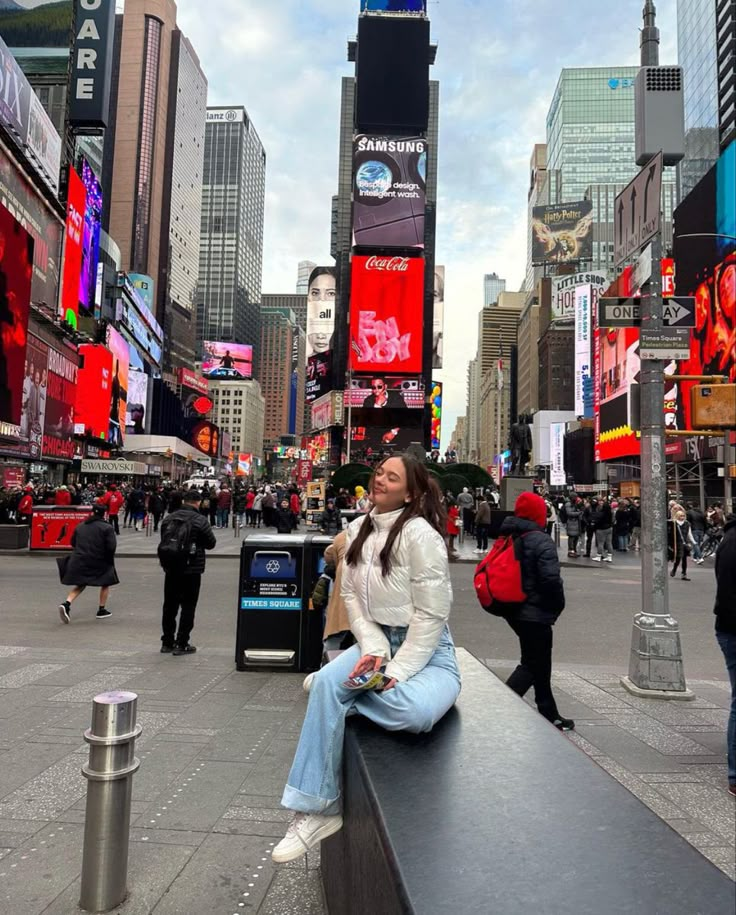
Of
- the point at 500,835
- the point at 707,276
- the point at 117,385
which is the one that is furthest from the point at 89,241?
the point at 500,835

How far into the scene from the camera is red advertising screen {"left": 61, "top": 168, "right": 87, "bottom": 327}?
5197 cm

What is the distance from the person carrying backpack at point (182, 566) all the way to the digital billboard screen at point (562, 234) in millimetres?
152198

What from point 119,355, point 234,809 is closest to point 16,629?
point 234,809

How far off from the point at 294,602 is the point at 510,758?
16.2 ft

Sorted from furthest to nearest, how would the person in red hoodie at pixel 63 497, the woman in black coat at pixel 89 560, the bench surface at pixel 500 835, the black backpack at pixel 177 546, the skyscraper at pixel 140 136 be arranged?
the skyscraper at pixel 140 136
the person in red hoodie at pixel 63 497
the woman in black coat at pixel 89 560
the black backpack at pixel 177 546
the bench surface at pixel 500 835

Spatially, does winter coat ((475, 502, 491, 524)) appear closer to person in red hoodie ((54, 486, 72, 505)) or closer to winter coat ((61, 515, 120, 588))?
person in red hoodie ((54, 486, 72, 505))

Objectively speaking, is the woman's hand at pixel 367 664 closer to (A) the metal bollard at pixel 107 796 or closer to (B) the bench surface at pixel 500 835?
(B) the bench surface at pixel 500 835

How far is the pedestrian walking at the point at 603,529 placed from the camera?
67.0 feet

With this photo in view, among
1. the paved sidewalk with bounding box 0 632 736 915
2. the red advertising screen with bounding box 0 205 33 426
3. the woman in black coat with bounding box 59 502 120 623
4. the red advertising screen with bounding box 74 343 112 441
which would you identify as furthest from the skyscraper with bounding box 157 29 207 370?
the paved sidewalk with bounding box 0 632 736 915

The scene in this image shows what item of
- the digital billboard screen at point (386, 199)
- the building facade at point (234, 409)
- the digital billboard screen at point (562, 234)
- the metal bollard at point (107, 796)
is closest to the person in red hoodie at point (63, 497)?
the metal bollard at point (107, 796)

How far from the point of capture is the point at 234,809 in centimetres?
378

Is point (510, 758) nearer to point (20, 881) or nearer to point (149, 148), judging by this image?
point (20, 881)

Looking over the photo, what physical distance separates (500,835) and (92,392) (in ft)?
213

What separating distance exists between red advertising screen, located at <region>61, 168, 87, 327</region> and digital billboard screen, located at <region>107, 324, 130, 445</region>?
49.3ft
